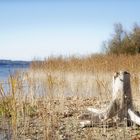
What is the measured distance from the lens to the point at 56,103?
798 cm

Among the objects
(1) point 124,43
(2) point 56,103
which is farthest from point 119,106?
(1) point 124,43

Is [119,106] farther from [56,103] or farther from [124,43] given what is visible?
[124,43]

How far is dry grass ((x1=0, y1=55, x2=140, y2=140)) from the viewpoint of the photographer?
202 inches

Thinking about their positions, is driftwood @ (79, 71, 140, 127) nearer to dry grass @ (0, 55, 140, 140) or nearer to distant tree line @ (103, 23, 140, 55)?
dry grass @ (0, 55, 140, 140)

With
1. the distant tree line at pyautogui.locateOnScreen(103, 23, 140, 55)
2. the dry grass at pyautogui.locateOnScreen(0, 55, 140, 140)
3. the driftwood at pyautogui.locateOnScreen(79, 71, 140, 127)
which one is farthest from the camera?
the distant tree line at pyautogui.locateOnScreen(103, 23, 140, 55)

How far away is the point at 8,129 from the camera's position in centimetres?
547

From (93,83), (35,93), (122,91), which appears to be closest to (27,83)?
(35,93)

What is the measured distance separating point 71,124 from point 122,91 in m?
0.93

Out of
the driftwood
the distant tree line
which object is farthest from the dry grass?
the distant tree line

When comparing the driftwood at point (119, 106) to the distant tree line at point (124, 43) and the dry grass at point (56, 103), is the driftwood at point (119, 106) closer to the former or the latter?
the dry grass at point (56, 103)

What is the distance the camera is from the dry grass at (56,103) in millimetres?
5141

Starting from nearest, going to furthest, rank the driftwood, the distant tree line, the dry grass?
1. the dry grass
2. the driftwood
3. the distant tree line

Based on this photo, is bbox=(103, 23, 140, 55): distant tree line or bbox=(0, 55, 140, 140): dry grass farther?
bbox=(103, 23, 140, 55): distant tree line

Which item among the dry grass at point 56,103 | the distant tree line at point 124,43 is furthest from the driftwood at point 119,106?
the distant tree line at point 124,43
